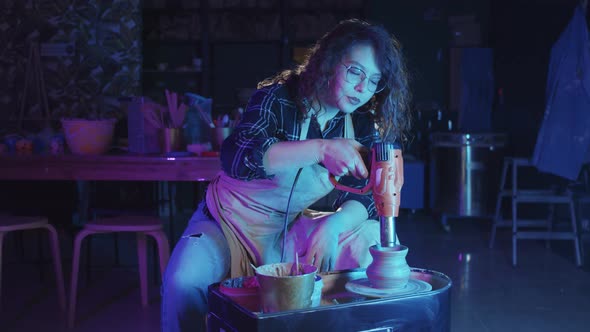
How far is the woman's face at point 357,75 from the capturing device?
6.02ft

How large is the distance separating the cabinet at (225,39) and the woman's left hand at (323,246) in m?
5.70

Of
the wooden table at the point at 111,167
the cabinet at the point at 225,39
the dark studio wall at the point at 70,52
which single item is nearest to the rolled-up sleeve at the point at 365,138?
the wooden table at the point at 111,167

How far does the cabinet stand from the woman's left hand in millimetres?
5700

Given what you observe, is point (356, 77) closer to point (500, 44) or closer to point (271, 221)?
point (271, 221)

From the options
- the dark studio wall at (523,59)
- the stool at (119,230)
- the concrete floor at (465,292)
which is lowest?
the concrete floor at (465,292)

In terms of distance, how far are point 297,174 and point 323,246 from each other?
0.72 feet

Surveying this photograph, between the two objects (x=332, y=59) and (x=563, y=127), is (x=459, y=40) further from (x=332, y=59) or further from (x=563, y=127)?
(x=332, y=59)

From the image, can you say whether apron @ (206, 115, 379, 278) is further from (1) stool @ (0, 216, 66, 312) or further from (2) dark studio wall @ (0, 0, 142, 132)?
(2) dark studio wall @ (0, 0, 142, 132)

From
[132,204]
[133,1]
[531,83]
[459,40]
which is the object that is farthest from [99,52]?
[531,83]

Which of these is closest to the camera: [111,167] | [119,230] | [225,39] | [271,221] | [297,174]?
[297,174]

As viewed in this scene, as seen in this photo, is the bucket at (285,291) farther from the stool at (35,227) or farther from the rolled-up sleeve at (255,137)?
the stool at (35,227)

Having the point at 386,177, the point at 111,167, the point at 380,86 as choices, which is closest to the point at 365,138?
the point at 380,86

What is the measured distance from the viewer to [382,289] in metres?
1.57

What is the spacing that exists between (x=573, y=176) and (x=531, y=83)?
1.84m
